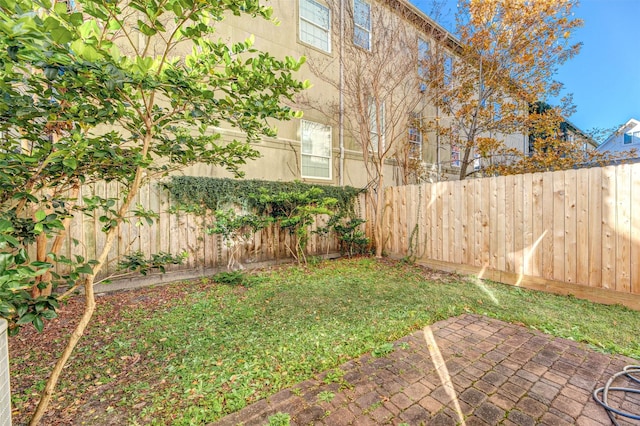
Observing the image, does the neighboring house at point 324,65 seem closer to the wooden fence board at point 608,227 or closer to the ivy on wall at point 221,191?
the ivy on wall at point 221,191

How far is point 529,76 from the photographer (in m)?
8.89

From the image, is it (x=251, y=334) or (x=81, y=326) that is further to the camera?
(x=251, y=334)

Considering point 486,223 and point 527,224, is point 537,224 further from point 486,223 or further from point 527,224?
point 486,223

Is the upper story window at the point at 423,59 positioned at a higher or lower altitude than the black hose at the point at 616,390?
higher

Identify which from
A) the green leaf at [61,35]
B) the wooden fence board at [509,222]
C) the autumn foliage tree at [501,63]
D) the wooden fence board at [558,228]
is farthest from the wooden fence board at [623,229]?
the green leaf at [61,35]

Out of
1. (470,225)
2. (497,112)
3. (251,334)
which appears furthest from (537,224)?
(497,112)

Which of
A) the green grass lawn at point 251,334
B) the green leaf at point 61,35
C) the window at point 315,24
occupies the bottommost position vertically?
the green grass lawn at point 251,334

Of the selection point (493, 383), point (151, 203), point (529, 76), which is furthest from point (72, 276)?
point (529, 76)

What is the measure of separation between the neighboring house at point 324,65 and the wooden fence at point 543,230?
2.86 metres

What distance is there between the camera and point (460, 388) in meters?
2.14

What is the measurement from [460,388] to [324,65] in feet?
27.4

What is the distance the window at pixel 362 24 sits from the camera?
7.83 m

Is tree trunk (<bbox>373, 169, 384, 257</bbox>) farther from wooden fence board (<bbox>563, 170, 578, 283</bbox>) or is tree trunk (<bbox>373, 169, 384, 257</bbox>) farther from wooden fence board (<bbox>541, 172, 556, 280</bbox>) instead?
wooden fence board (<bbox>563, 170, 578, 283</bbox>)

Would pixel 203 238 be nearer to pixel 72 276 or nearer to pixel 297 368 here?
pixel 297 368
